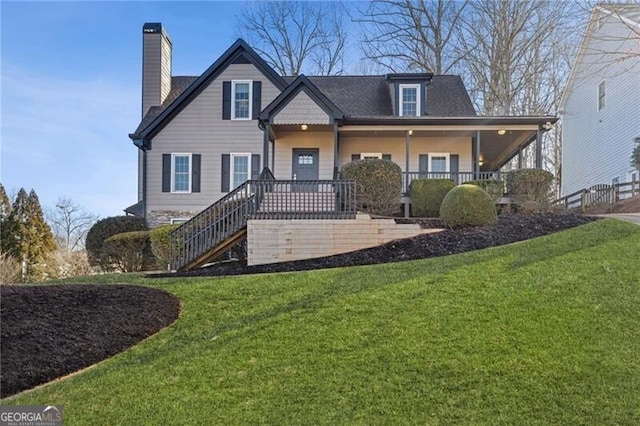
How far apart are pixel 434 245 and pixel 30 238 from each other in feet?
38.6

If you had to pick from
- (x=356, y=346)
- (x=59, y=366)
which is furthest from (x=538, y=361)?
(x=59, y=366)

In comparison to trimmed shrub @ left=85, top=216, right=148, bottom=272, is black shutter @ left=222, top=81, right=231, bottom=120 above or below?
above

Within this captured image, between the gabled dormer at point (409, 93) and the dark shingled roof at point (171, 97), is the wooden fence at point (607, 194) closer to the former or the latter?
the gabled dormer at point (409, 93)

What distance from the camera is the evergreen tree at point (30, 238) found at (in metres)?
15.0

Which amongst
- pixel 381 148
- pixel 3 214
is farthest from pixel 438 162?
pixel 3 214

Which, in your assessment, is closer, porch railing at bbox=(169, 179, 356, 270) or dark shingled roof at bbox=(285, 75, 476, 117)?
porch railing at bbox=(169, 179, 356, 270)

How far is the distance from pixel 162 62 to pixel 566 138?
18.8 metres

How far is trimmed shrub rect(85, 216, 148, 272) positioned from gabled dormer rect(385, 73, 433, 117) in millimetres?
9604

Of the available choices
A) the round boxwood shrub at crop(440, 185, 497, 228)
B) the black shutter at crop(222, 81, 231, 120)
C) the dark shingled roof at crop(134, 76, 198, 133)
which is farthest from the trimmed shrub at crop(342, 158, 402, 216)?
the dark shingled roof at crop(134, 76, 198, 133)

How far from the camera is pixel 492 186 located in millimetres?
15664

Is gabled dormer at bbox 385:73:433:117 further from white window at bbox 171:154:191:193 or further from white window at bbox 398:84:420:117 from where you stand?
white window at bbox 171:154:191:193

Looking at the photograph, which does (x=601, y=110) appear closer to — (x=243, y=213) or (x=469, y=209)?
(x=469, y=209)

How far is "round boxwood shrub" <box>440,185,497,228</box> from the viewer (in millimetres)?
12039

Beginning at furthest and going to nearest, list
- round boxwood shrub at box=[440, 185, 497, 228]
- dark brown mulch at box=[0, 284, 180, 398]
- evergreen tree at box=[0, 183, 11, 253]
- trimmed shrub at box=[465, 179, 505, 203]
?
trimmed shrub at box=[465, 179, 505, 203] → evergreen tree at box=[0, 183, 11, 253] → round boxwood shrub at box=[440, 185, 497, 228] → dark brown mulch at box=[0, 284, 180, 398]
